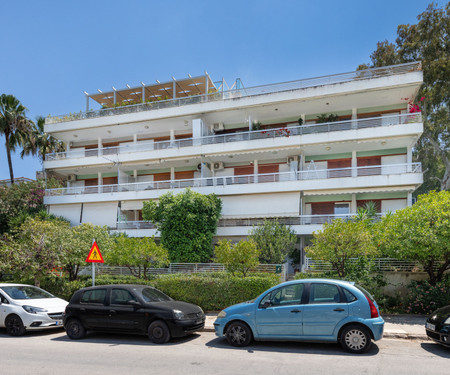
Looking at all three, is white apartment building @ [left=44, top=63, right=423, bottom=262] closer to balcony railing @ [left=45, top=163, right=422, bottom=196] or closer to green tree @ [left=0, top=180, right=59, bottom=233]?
balcony railing @ [left=45, top=163, right=422, bottom=196]

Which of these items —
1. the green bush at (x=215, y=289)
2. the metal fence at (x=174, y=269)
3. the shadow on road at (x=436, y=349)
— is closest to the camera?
the shadow on road at (x=436, y=349)

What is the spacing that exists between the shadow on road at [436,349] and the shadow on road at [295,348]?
3.61 ft

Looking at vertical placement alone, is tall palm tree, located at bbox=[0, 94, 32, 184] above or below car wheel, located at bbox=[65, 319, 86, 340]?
above

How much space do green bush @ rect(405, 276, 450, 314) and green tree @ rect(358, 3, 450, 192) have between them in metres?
17.6

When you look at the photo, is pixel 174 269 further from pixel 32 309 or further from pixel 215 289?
pixel 32 309

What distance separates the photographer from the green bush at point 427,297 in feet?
37.2

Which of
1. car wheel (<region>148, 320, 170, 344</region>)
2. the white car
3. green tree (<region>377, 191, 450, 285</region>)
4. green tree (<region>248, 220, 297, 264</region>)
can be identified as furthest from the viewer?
green tree (<region>248, 220, 297, 264</region>)

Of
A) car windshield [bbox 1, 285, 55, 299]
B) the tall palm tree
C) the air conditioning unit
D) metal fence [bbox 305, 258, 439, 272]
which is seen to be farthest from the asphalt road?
the tall palm tree

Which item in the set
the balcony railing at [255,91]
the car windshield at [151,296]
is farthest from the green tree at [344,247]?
the balcony railing at [255,91]

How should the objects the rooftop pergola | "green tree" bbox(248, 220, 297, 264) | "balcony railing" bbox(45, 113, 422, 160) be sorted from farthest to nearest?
the rooftop pergola
"balcony railing" bbox(45, 113, 422, 160)
"green tree" bbox(248, 220, 297, 264)

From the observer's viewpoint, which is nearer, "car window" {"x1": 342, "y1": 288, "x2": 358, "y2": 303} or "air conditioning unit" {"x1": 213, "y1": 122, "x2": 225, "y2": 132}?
"car window" {"x1": 342, "y1": 288, "x2": 358, "y2": 303}

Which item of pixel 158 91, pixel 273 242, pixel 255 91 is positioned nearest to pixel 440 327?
pixel 273 242

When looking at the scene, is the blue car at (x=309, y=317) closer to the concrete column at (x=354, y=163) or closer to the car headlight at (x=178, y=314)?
the car headlight at (x=178, y=314)

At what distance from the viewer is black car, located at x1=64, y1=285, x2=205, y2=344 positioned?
27.9ft
